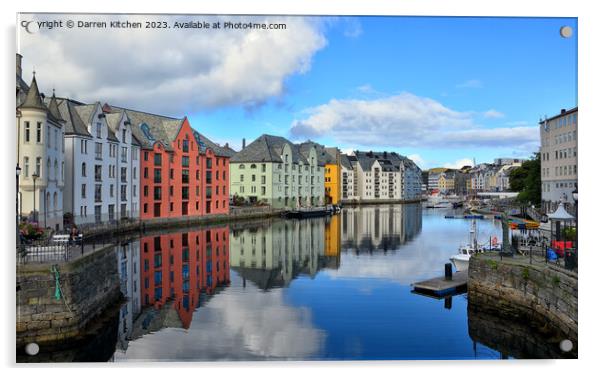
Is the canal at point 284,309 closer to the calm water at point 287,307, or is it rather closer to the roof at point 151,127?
the calm water at point 287,307

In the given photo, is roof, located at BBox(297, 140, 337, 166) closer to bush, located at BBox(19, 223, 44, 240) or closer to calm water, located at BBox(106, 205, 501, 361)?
calm water, located at BBox(106, 205, 501, 361)

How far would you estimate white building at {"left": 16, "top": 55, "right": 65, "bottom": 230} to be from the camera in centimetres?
1728

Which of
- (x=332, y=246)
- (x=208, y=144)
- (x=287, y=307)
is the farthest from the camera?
(x=208, y=144)

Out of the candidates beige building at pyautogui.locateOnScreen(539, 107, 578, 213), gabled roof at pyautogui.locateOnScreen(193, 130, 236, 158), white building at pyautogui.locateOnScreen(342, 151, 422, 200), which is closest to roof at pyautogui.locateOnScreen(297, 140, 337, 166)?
white building at pyautogui.locateOnScreen(342, 151, 422, 200)

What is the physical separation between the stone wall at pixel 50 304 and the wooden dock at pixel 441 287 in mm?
13059

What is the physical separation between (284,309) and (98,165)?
982 inches

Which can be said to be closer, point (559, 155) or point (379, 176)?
point (559, 155)

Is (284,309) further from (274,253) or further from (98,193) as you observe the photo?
(98,193)

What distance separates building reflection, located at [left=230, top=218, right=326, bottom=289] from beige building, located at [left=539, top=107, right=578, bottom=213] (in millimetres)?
12268

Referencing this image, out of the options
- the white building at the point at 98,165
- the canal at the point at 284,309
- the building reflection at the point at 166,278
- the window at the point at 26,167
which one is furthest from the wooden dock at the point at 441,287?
the white building at the point at 98,165

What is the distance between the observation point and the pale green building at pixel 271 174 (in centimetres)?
7638

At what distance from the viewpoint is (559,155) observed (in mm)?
14492

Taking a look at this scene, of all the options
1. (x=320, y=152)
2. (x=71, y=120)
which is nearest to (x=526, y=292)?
(x=71, y=120)
